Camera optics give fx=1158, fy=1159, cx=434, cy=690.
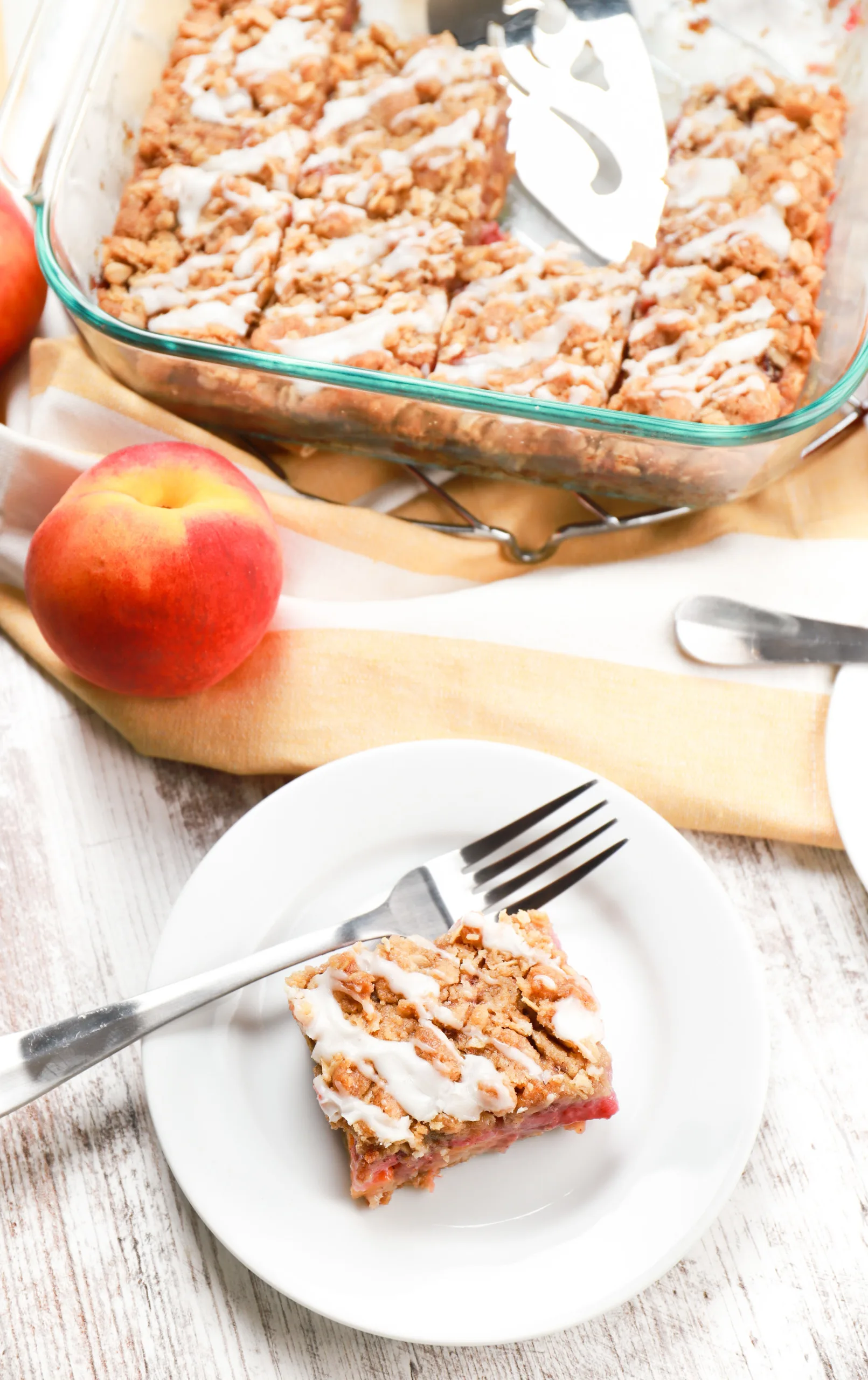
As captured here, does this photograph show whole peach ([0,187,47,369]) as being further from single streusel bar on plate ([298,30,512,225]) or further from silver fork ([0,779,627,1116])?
silver fork ([0,779,627,1116])

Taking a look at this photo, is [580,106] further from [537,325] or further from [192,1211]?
[192,1211]

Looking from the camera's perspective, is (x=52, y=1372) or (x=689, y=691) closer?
(x=52, y=1372)

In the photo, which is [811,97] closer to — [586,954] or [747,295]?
[747,295]

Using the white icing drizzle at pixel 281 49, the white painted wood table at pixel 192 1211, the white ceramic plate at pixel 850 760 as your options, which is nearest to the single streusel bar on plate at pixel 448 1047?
the white painted wood table at pixel 192 1211

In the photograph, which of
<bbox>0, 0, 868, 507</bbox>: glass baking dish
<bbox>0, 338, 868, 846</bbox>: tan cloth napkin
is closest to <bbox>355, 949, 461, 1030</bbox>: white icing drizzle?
<bbox>0, 338, 868, 846</bbox>: tan cloth napkin

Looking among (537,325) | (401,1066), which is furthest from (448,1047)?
(537,325)

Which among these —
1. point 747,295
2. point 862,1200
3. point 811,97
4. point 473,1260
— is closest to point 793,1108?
point 862,1200
